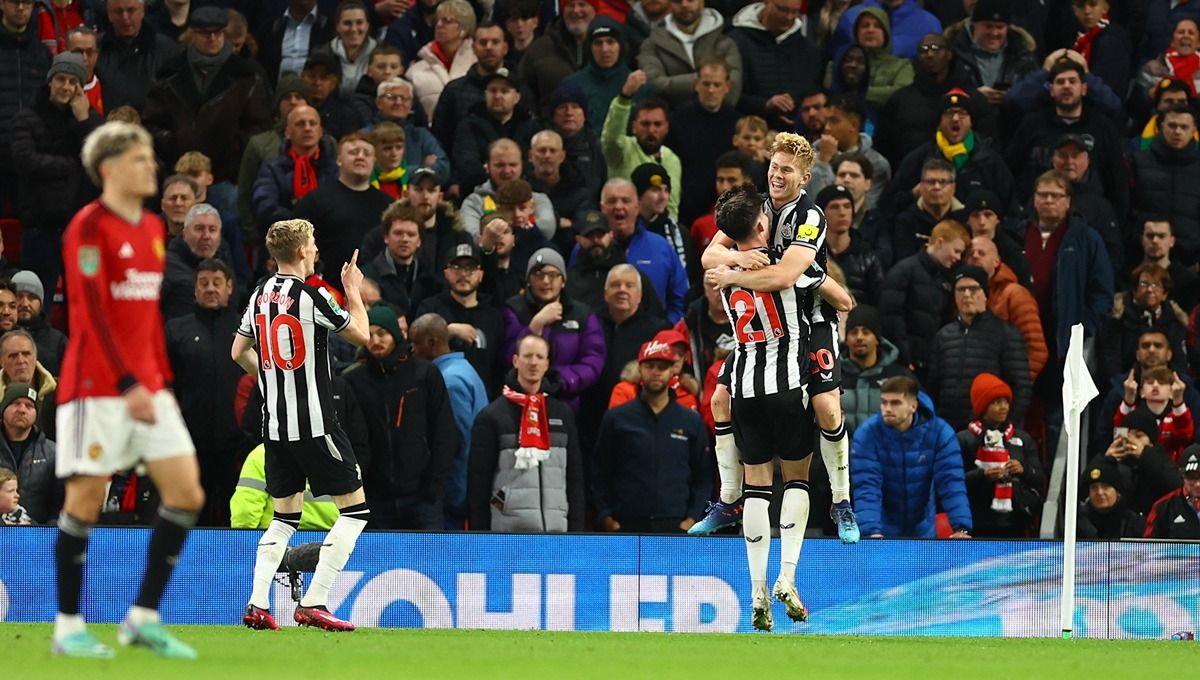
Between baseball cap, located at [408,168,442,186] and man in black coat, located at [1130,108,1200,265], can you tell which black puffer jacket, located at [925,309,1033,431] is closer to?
man in black coat, located at [1130,108,1200,265]

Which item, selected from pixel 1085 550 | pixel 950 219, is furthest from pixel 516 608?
pixel 950 219

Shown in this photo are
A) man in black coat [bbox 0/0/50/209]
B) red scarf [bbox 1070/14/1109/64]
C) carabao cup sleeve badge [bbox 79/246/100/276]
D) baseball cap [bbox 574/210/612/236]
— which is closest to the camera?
carabao cup sleeve badge [bbox 79/246/100/276]

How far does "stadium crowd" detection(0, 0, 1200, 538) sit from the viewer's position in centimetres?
1420

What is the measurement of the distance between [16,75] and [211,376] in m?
4.14

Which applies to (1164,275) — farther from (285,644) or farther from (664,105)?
(285,644)

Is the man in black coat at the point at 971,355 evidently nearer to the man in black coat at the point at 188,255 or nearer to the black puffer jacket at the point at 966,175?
the black puffer jacket at the point at 966,175

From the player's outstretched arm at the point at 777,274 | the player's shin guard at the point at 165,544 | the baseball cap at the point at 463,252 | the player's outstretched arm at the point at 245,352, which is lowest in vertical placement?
the player's shin guard at the point at 165,544

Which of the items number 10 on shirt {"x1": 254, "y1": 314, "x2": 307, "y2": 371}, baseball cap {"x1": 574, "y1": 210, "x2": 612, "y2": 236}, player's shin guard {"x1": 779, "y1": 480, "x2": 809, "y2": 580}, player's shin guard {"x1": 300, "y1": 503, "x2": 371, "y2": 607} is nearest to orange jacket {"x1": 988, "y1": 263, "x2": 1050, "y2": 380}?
baseball cap {"x1": 574, "y1": 210, "x2": 612, "y2": 236}

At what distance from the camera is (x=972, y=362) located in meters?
15.3

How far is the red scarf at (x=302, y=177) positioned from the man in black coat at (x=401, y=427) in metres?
2.49

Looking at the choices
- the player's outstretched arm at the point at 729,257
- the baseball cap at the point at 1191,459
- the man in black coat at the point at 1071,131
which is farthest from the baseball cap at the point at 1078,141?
the player's outstretched arm at the point at 729,257

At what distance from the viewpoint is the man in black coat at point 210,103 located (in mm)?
17188

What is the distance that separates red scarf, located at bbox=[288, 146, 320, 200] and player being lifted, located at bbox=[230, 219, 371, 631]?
520 cm

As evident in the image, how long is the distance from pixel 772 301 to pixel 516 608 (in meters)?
3.39
